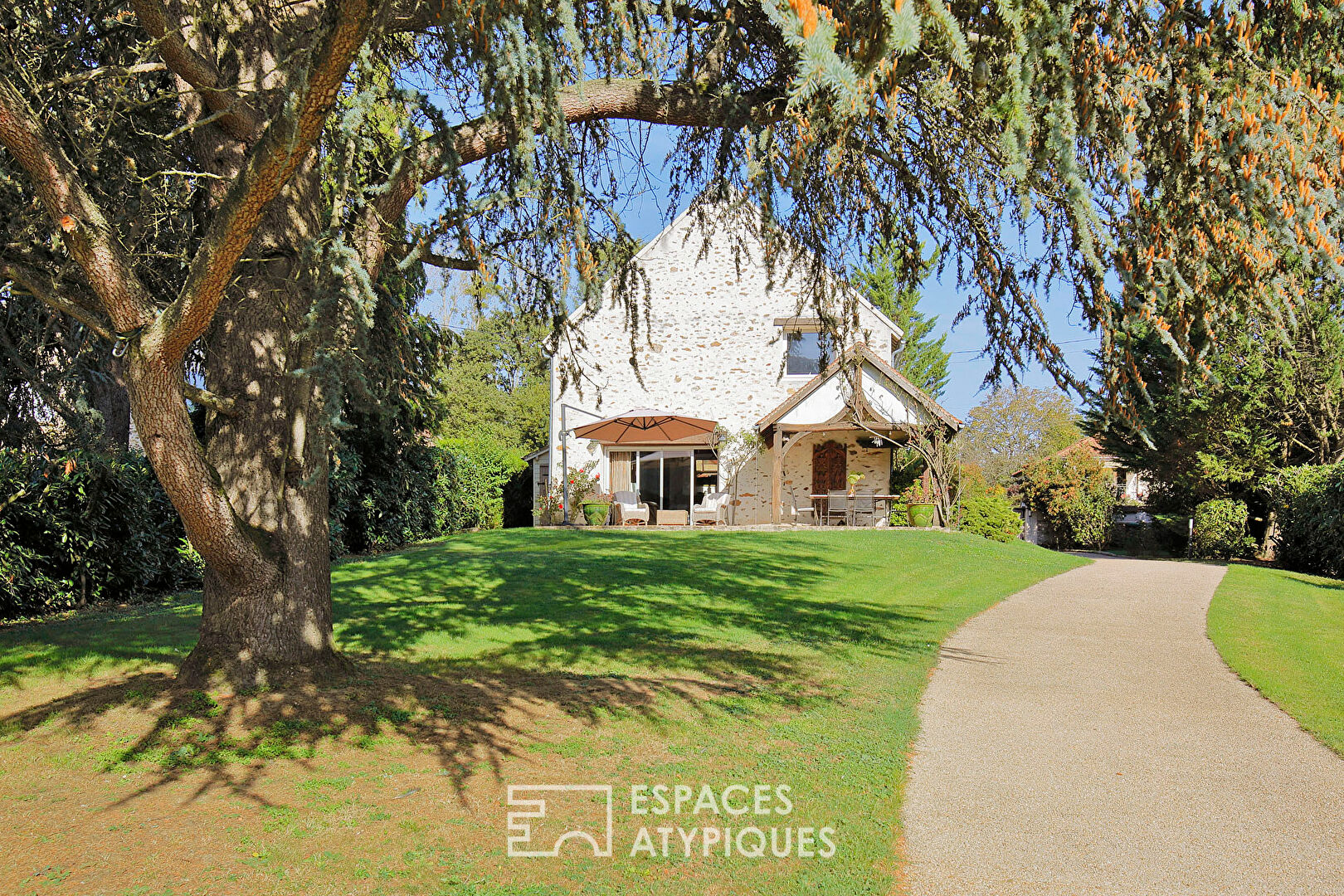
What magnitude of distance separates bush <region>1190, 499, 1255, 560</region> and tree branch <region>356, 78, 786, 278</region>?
942 inches

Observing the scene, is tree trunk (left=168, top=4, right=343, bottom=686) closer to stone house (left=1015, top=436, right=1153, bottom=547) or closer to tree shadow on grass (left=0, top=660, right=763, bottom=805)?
tree shadow on grass (left=0, top=660, right=763, bottom=805)

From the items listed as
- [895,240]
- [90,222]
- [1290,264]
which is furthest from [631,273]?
[1290,264]

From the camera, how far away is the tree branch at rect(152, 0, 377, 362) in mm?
3594

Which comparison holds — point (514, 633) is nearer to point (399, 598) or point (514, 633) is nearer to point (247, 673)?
point (399, 598)

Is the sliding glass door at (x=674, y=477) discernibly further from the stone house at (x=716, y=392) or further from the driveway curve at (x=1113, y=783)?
the driveway curve at (x=1113, y=783)

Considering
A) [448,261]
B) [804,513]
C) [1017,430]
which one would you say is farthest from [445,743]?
[1017,430]

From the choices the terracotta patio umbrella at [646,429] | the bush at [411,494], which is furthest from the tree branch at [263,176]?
the terracotta patio umbrella at [646,429]

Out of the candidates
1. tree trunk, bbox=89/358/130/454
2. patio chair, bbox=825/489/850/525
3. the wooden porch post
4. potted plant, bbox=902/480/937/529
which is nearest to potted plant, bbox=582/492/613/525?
the wooden porch post

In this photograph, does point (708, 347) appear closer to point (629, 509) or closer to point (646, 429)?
point (646, 429)

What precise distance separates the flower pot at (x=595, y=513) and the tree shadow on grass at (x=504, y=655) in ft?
29.0

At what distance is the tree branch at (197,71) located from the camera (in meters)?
4.73

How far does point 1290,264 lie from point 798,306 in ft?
14.2

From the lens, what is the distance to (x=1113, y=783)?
4.80 metres

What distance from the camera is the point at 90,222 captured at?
13.4 feet
